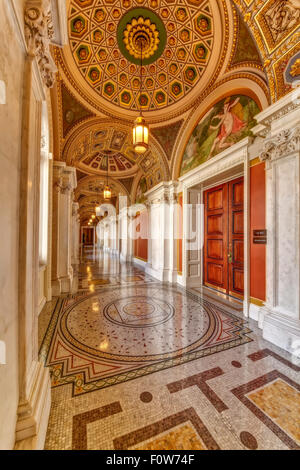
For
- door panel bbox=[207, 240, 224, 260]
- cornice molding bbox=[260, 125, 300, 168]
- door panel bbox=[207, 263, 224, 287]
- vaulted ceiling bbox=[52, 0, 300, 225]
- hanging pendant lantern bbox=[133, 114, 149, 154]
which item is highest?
vaulted ceiling bbox=[52, 0, 300, 225]

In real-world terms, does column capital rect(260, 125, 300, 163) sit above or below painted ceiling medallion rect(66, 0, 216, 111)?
below

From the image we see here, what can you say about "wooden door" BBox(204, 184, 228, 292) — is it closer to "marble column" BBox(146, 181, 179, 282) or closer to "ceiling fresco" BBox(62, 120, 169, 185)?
"marble column" BBox(146, 181, 179, 282)

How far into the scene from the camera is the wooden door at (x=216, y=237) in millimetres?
5711

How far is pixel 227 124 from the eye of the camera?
4.98 metres

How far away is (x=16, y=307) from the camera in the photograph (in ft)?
4.56

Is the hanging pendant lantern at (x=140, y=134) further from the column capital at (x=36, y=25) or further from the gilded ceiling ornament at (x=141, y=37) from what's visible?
the gilded ceiling ornament at (x=141, y=37)

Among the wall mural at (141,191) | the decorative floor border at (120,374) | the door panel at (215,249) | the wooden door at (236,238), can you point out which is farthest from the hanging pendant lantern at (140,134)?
the wall mural at (141,191)

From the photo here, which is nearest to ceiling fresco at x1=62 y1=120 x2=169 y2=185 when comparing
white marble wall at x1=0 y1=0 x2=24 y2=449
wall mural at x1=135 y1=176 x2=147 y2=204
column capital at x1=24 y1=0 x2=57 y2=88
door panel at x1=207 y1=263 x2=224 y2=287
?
wall mural at x1=135 y1=176 x2=147 y2=204

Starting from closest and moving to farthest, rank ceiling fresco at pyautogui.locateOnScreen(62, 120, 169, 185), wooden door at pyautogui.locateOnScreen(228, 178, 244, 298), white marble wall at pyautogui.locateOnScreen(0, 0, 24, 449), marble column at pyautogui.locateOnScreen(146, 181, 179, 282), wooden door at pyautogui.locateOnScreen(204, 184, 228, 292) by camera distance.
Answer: white marble wall at pyautogui.locateOnScreen(0, 0, 24, 449) < wooden door at pyautogui.locateOnScreen(228, 178, 244, 298) < wooden door at pyautogui.locateOnScreen(204, 184, 228, 292) < ceiling fresco at pyautogui.locateOnScreen(62, 120, 169, 185) < marble column at pyautogui.locateOnScreen(146, 181, 179, 282)

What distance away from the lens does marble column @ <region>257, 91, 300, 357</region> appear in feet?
9.99

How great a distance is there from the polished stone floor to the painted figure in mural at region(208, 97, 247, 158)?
4714 mm

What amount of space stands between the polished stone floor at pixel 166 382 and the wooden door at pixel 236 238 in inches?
50.6

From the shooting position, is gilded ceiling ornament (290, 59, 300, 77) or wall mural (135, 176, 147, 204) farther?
wall mural (135, 176, 147, 204)

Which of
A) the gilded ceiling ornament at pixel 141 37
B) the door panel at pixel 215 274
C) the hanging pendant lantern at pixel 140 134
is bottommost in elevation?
the door panel at pixel 215 274
